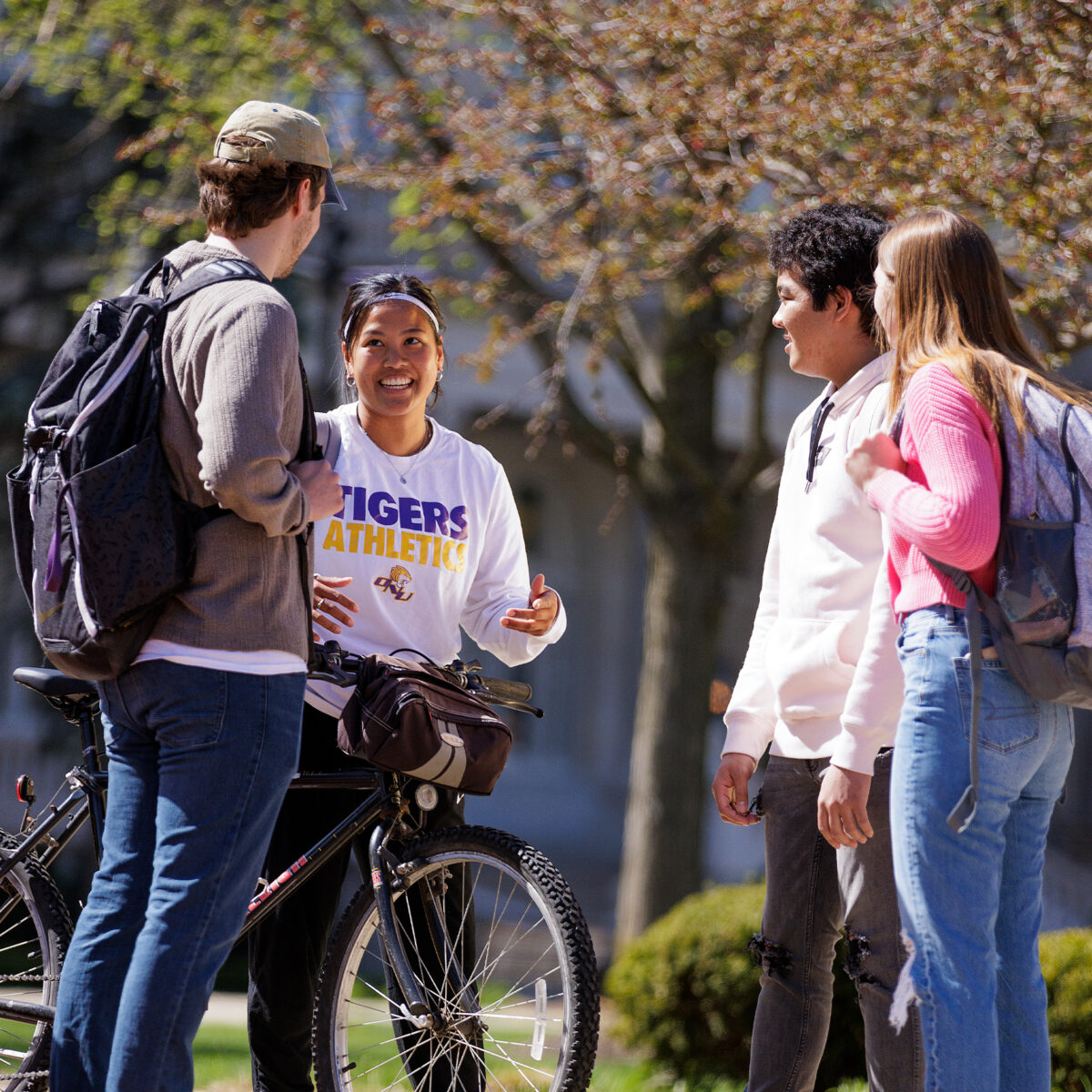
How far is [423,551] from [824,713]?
1.04 meters

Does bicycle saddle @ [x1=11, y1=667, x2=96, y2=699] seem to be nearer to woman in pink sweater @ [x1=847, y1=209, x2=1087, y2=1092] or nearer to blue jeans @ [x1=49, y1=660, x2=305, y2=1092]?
blue jeans @ [x1=49, y1=660, x2=305, y2=1092]

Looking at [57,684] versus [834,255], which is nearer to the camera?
[834,255]

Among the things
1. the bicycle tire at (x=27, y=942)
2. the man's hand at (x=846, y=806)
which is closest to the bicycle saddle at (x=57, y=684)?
the bicycle tire at (x=27, y=942)

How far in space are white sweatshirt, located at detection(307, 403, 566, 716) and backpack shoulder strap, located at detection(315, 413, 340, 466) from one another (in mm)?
18

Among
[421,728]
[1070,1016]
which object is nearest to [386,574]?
[421,728]

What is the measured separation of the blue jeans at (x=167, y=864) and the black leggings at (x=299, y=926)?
0.66m

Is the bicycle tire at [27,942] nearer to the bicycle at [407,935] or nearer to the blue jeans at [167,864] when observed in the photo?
the bicycle at [407,935]

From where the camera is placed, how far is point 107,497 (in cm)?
240

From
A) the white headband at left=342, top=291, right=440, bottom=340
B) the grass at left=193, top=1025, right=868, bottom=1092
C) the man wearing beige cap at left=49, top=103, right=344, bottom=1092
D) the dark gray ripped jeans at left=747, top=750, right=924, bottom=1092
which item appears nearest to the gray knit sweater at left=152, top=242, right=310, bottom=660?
the man wearing beige cap at left=49, top=103, right=344, bottom=1092

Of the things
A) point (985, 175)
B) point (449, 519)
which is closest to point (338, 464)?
point (449, 519)

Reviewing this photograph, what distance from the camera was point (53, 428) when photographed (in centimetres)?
250

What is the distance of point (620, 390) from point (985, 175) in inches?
406

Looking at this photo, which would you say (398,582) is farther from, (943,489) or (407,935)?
(943,489)

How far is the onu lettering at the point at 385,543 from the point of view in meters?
3.29
